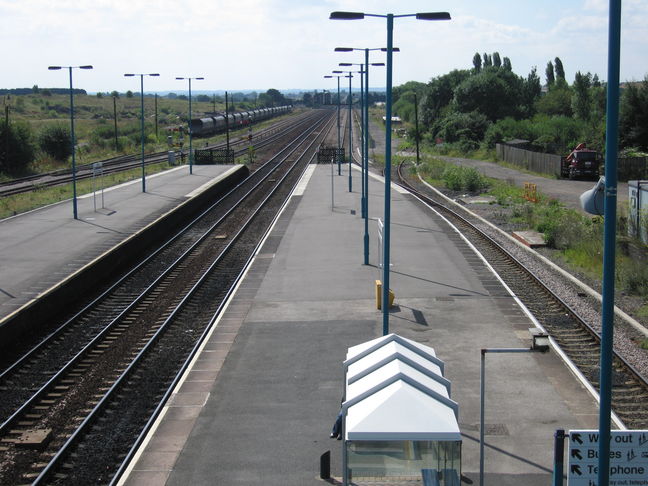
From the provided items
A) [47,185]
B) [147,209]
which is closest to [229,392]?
[147,209]

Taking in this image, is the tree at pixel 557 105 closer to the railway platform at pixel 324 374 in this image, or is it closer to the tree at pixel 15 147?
the tree at pixel 15 147

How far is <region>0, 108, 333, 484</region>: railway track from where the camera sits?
1214cm

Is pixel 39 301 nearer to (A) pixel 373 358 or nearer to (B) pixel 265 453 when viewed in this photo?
(B) pixel 265 453

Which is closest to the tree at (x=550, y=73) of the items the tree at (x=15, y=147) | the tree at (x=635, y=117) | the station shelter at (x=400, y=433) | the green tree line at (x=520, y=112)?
the green tree line at (x=520, y=112)

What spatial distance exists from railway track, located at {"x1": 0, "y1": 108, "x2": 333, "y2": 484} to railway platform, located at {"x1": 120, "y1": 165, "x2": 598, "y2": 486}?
29.6 inches

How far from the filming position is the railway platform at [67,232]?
2206 cm

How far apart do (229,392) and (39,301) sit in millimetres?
7822

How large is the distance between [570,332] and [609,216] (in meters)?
11.0

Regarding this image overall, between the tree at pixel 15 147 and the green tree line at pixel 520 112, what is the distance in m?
40.9

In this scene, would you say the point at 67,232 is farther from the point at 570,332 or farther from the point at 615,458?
the point at 615,458

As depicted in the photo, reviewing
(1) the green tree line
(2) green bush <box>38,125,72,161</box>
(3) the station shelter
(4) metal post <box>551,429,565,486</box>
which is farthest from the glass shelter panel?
(2) green bush <box>38,125,72,161</box>

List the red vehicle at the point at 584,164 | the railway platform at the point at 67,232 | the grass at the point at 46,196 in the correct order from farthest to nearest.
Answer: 1. the red vehicle at the point at 584,164
2. the grass at the point at 46,196
3. the railway platform at the point at 67,232

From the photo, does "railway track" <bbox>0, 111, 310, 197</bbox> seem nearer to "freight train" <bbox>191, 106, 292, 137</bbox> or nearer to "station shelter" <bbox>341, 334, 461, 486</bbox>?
"freight train" <bbox>191, 106, 292, 137</bbox>

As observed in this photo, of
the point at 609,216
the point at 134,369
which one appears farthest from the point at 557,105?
the point at 609,216
